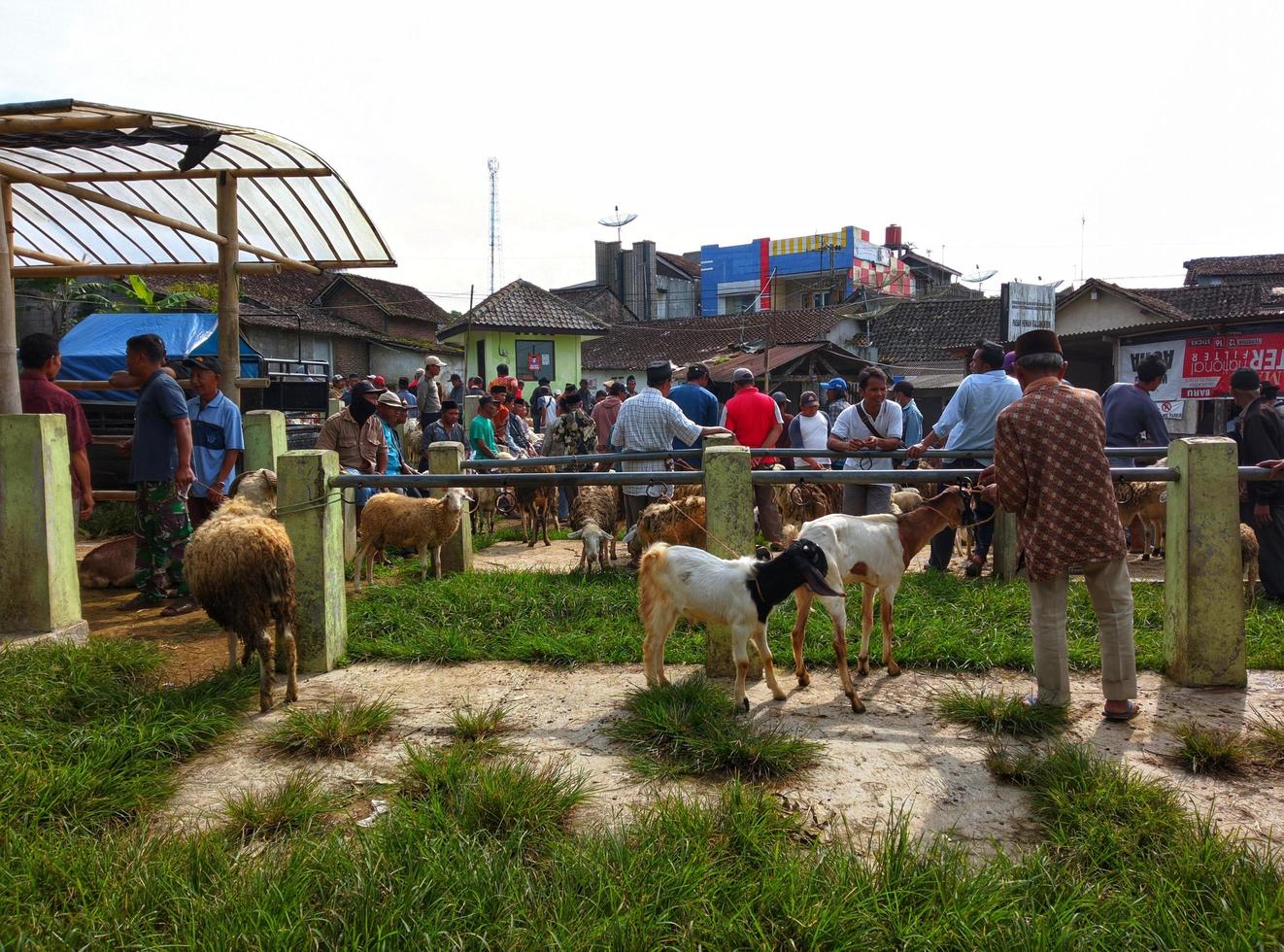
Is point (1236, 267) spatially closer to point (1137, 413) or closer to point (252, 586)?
point (1137, 413)

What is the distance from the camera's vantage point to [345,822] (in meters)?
3.48

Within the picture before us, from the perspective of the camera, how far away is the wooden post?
818 cm

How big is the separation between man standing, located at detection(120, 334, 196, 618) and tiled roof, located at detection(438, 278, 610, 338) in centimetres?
2379

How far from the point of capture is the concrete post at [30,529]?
5.50 m

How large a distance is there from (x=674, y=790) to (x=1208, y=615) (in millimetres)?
3448

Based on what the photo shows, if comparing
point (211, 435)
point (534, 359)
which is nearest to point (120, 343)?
point (211, 435)

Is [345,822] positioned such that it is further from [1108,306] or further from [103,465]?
[1108,306]

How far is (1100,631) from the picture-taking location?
4.70 m

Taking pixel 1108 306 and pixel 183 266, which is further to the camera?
pixel 1108 306

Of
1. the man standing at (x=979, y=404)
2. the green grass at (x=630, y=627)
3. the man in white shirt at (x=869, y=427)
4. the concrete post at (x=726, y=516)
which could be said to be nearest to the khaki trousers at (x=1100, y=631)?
the green grass at (x=630, y=627)

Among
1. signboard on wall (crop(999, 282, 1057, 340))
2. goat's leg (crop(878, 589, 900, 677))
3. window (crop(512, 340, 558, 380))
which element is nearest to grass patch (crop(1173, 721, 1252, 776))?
goat's leg (crop(878, 589, 900, 677))

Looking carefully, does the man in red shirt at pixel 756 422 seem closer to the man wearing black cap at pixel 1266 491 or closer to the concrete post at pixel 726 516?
the concrete post at pixel 726 516

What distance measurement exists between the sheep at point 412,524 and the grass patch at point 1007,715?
5178 mm

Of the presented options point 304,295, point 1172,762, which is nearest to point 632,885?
point 1172,762
